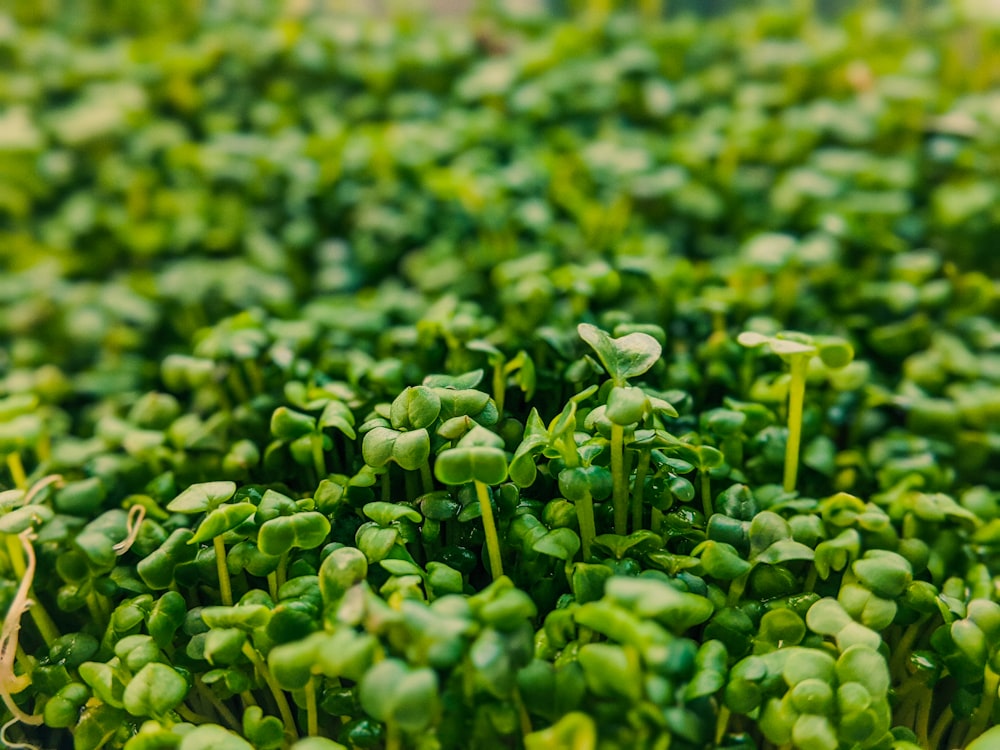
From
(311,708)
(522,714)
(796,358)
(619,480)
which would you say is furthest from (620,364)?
(311,708)

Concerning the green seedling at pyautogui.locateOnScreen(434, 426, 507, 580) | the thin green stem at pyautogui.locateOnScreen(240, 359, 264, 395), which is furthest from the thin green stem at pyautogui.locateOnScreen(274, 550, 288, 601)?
the thin green stem at pyautogui.locateOnScreen(240, 359, 264, 395)

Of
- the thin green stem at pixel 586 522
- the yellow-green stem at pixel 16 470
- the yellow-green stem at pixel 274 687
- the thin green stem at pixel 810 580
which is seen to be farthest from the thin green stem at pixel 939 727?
the yellow-green stem at pixel 16 470

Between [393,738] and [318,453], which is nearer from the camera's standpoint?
[393,738]

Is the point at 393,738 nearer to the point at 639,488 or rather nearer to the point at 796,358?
the point at 639,488

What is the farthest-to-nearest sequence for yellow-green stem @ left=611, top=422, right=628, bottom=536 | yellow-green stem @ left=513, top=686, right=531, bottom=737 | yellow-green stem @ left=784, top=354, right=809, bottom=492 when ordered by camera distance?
yellow-green stem @ left=784, top=354, right=809, bottom=492 < yellow-green stem @ left=611, top=422, right=628, bottom=536 < yellow-green stem @ left=513, top=686, right=531, bottom=737

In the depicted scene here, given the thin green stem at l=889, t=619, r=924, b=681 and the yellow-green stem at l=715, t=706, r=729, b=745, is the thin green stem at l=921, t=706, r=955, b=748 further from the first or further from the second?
the yellow-green stem at l=715, t=706, r=729, b=745

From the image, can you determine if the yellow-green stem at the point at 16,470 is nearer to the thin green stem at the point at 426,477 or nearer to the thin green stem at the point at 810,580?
the thin green stem at the point at 426,477

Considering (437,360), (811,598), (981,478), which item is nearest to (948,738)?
(811,598)
